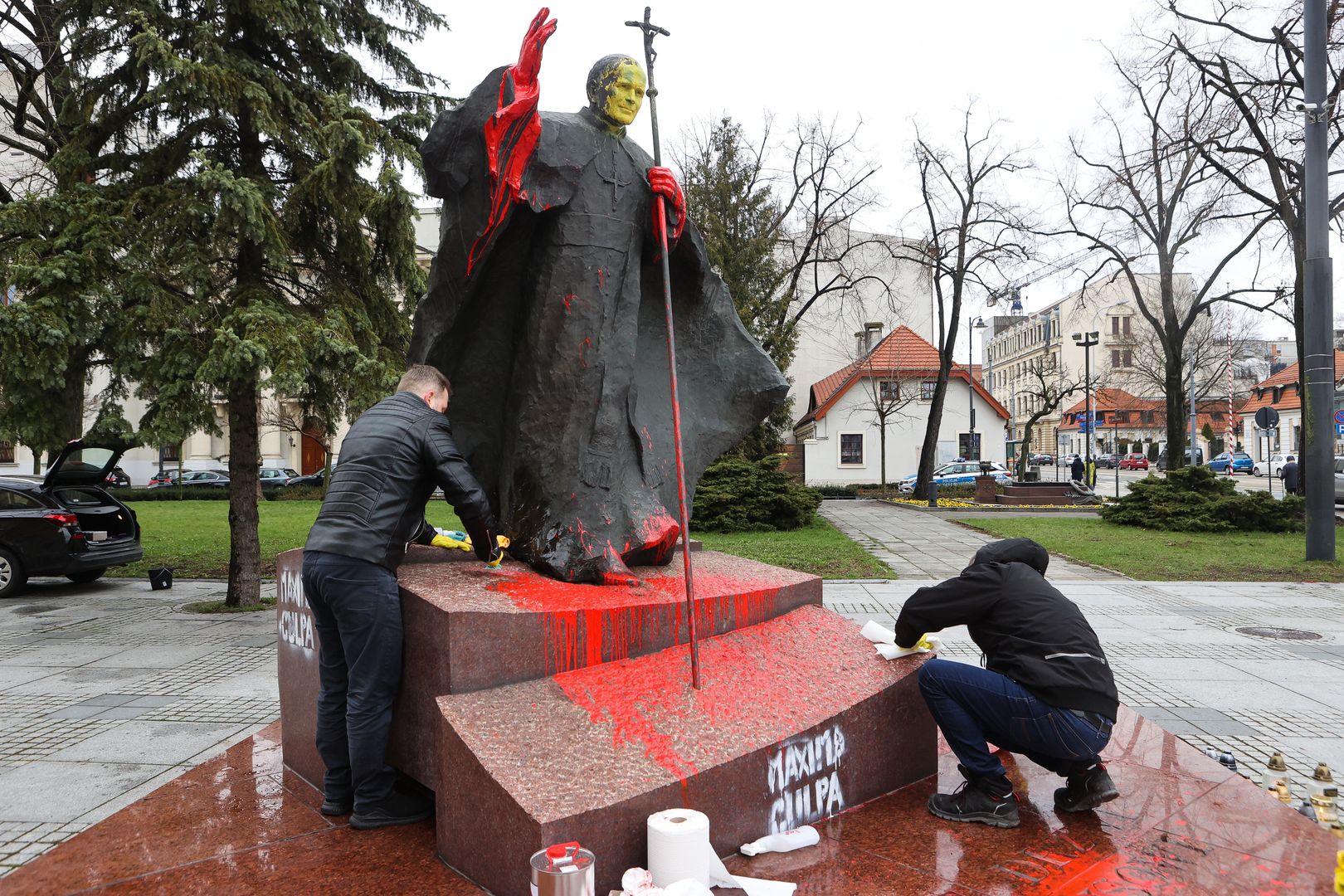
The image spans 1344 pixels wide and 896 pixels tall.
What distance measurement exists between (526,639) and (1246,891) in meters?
2.38

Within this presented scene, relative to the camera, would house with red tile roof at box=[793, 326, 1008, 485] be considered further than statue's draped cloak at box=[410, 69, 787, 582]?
Yes

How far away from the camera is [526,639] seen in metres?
3.22

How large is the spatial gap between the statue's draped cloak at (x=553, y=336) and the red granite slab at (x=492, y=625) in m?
0.28

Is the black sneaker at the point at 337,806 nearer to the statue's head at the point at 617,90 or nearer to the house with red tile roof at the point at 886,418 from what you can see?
the statue's head at the point at 617,90

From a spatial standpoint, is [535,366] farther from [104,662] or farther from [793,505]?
[793,505]

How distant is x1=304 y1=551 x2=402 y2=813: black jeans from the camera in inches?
125

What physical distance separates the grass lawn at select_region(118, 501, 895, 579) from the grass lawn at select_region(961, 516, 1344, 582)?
11.5ft

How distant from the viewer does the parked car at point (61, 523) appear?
11148mm

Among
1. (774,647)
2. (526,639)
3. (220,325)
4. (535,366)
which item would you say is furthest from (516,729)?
(220,325)

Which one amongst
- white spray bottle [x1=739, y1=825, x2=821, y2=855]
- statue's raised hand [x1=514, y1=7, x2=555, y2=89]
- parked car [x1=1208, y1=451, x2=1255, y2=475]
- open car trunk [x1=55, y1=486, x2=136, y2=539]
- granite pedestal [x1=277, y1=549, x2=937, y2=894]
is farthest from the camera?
parked car [x1=1208, y1=451, x2=1255, y2=475]

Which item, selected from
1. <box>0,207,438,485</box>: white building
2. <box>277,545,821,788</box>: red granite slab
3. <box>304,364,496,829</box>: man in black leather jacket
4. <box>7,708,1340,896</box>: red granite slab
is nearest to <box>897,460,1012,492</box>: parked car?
<box>0,207,438,485</box>: white building

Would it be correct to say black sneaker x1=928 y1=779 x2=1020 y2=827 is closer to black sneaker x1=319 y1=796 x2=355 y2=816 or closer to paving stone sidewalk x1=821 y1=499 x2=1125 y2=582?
black sneaker x1=319 y1=796 x2=355 y2=816

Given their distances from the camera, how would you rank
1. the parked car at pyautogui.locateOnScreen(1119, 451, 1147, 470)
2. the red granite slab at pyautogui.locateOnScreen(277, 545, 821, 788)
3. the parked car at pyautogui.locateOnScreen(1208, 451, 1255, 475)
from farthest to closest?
the parked car at pyautogui.locateOnScreen(1119, 451, 1147, 470), the parked car at pyautogui.locateOnScreen(1208, 451, 1255, 475), the red granite slab at pyautogui.locateOnScreen(277, 545, 821, 788)

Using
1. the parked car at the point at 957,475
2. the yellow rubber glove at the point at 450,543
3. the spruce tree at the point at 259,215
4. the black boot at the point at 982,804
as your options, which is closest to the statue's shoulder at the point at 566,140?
the yellow rubber glove at the point at 450,543
